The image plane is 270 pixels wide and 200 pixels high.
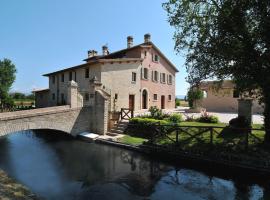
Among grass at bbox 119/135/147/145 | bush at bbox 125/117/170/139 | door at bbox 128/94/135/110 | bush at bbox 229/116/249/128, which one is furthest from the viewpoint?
door at bbox 128/94/135/110

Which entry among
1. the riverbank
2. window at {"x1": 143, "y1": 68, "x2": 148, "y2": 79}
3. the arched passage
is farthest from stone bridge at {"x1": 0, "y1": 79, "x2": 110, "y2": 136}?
window at {"x1": 143, "y1": 68, "x2": 148, "y2": 79}

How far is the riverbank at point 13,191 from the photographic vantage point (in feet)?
24.8

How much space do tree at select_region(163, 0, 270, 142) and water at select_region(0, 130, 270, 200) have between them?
536 cm

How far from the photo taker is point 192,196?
8539 millimetres

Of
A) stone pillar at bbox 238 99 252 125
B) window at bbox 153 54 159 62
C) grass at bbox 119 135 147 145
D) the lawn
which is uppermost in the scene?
window at bbox 153 54 159 62

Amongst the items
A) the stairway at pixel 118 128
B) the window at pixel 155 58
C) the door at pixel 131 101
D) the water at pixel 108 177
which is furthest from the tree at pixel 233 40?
the window at pixel 155 58

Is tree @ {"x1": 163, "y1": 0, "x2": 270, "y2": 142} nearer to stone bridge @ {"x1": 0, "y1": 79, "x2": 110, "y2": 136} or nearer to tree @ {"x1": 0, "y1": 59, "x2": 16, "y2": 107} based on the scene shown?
stone bridge @ {"x1": 0, "y1": 79, "x2": 110, "y2": 136}

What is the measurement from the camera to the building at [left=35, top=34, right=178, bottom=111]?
2442 centimetres

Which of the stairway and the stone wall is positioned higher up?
the stone wall

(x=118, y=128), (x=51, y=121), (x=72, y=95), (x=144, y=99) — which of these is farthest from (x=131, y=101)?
(x=51, y=121)

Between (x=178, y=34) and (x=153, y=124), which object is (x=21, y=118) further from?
(x=178, y=34)

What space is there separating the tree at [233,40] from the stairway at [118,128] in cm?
840

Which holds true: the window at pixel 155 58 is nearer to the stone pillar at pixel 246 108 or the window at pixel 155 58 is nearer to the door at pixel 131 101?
the door at pixel 131 101

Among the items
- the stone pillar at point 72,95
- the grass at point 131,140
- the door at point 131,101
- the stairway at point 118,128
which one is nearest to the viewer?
the grass at point 131,140
